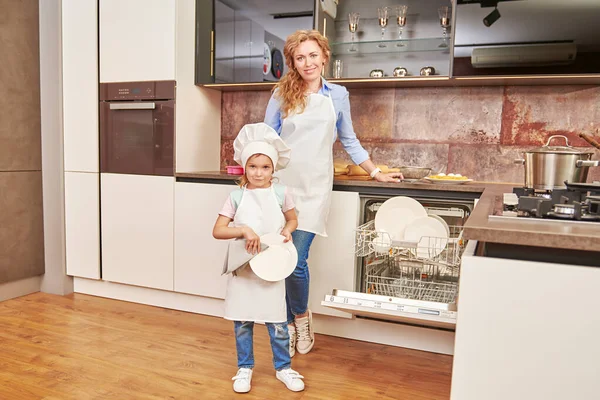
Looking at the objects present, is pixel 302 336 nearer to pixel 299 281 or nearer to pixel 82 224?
pixel 299 281

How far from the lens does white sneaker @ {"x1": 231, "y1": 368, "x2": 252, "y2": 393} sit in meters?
2.04

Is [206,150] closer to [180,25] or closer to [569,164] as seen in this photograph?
Result: [180,25]

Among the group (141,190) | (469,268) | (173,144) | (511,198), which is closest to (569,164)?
(511,198)

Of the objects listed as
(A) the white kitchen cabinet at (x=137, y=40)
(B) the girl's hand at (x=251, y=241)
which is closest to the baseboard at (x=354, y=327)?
(B) the girl's hand at (x=251, y=241)

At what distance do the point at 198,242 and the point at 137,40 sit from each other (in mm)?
1209

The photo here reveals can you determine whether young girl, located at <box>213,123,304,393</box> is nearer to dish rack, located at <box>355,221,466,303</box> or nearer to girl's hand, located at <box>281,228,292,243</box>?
girl's hand, located at <box>281,228,292,243</box>

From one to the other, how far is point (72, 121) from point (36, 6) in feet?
2.38

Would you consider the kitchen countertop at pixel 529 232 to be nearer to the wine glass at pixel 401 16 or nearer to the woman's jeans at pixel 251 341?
the woman's jeans at pixel 251 341

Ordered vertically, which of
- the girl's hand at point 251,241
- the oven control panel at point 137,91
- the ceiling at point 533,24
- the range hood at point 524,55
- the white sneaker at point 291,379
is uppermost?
the ceiling at point 533,24

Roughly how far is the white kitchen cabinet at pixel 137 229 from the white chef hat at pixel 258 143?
3.70 ft

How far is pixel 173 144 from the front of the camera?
301 centimetres

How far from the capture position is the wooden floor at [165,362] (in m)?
2.06

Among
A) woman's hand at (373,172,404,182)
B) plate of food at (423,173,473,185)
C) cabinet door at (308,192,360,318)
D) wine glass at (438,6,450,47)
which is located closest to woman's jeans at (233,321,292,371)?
cabinet door at (308,192,360,318)

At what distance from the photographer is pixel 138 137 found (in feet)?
10.1
